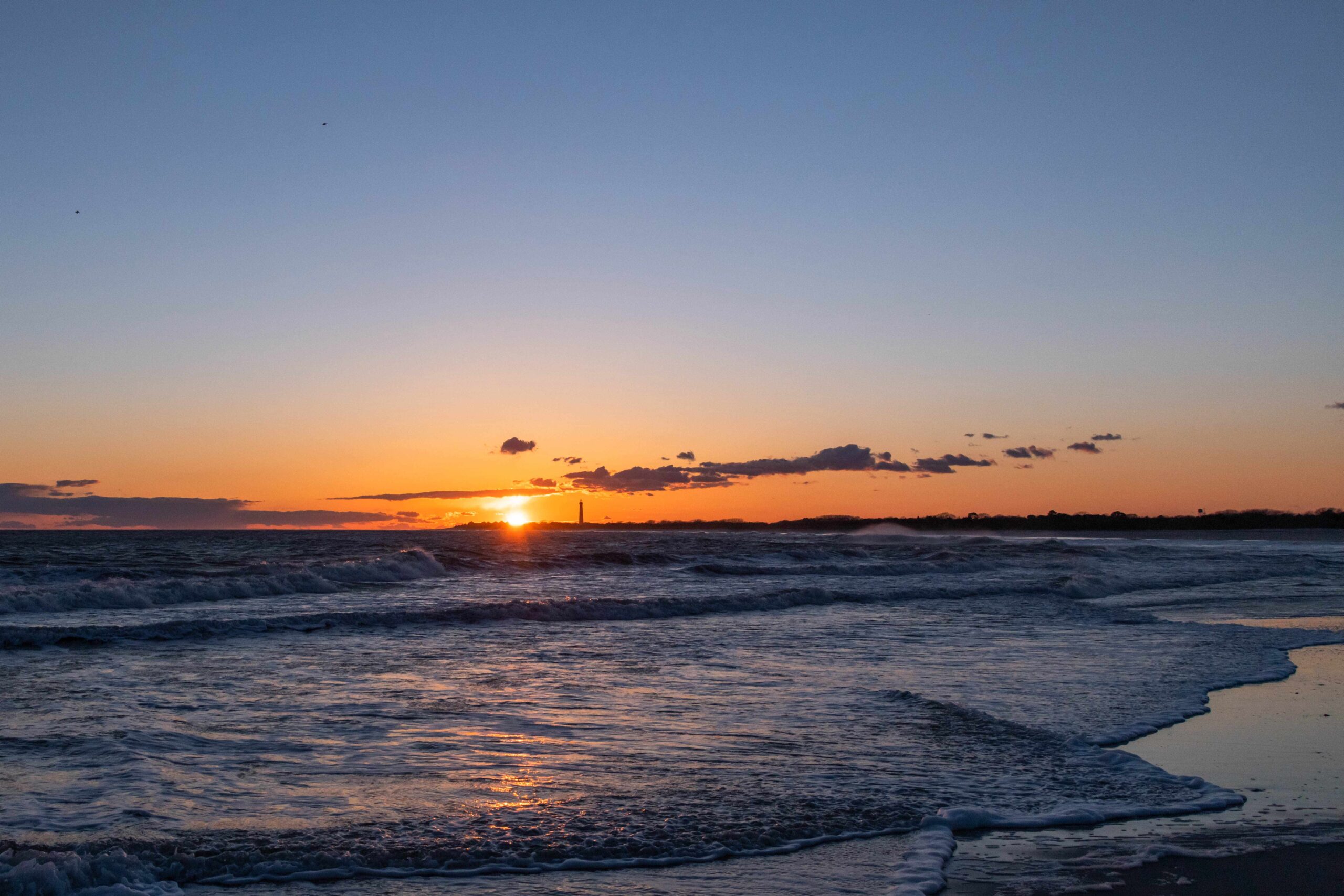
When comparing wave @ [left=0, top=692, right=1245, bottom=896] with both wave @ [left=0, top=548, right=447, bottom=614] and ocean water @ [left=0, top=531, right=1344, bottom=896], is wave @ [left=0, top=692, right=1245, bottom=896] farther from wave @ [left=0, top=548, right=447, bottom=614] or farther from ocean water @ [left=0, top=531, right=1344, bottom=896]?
wave @ [left=0, top=548, right=447, bottom=614]

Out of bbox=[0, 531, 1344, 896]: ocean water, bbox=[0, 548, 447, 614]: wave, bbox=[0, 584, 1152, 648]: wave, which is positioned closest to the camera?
bbox=[0, 531, 1344, 896]: ocean water

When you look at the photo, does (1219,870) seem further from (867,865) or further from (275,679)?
(275,679)

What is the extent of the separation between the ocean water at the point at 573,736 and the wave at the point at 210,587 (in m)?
0.17

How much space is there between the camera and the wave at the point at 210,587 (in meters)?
18.8

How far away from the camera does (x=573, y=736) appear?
25.4 feet

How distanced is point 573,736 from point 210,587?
17578 millimetres

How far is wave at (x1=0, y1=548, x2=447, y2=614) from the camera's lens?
18.8m

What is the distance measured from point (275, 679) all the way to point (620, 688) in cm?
396

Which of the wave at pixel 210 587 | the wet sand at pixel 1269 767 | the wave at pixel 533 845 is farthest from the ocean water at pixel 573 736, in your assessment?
the wet sand at pixel 1269 767

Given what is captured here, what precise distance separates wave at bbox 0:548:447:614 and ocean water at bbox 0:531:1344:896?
0.17 meters

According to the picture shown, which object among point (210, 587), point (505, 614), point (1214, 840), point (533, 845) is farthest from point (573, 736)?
point (210, 587)

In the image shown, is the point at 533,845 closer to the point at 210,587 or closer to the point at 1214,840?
the point at 1214,840

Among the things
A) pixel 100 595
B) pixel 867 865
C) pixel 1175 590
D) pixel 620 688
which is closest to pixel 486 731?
pixel 620 688

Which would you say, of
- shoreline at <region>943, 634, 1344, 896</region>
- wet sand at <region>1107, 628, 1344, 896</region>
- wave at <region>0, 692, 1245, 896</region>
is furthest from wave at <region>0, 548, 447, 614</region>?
wet sand at <region>1107, 628, 1344, 896</region>
